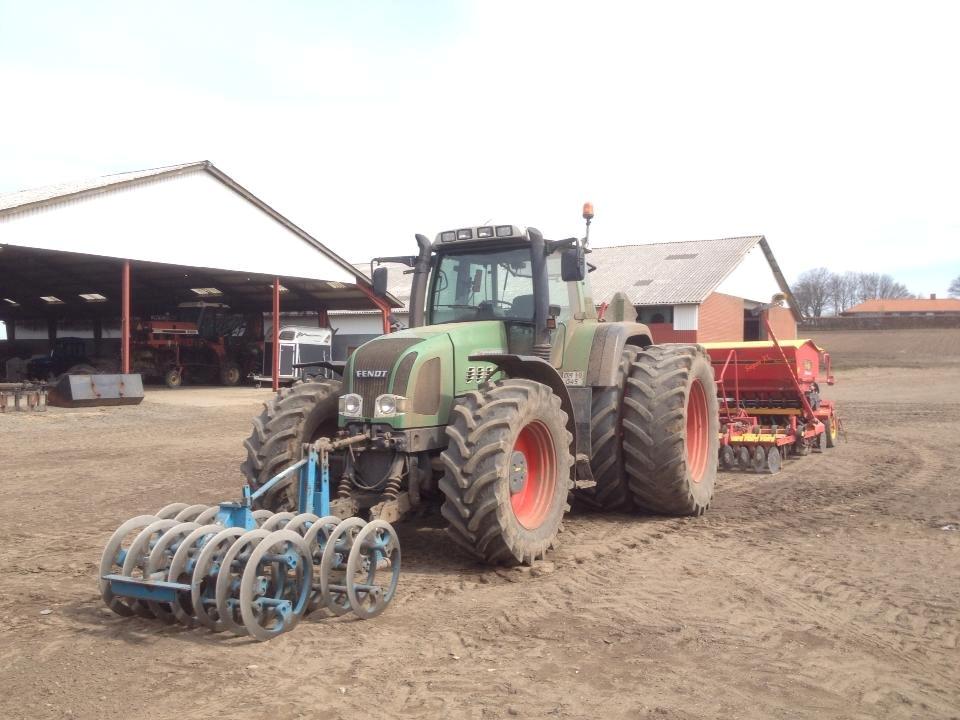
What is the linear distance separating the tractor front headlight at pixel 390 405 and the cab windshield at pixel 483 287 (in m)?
1.49

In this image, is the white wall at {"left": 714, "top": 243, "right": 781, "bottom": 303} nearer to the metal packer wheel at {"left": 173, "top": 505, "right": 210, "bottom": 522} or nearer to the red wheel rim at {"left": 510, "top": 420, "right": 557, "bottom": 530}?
the red wheel rim at {"left": 510, "top": 420, "right": 557, "bottom": 530}

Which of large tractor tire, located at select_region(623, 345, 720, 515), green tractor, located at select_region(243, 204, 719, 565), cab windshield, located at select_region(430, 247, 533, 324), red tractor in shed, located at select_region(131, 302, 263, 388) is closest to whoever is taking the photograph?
green tractor, located at select_region(243, 204, 719, 565)

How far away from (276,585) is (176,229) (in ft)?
64.4

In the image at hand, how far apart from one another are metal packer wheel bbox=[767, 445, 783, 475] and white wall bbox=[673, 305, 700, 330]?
23.8 meters

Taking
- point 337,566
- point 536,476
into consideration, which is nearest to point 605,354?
point 536,476

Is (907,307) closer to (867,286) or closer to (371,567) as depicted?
(867,286)

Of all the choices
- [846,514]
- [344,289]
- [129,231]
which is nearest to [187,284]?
[344,289]

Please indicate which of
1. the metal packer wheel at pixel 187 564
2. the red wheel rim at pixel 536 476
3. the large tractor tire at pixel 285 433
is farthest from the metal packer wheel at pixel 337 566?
the red wheel rim at pixel 536 476

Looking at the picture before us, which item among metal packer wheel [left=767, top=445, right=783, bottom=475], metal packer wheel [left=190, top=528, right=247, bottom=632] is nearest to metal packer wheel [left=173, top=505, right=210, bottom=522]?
metal packer wheel [left=190, top=528, right=247, bottom=632]

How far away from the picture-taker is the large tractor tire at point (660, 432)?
727 centimetres

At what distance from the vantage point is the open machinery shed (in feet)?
65.8

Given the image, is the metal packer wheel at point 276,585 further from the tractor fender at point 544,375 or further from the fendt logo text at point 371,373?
the tractor fender at point 544,375

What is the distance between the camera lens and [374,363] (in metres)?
6.12

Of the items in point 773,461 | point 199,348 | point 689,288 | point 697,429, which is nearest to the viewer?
point 697,429
